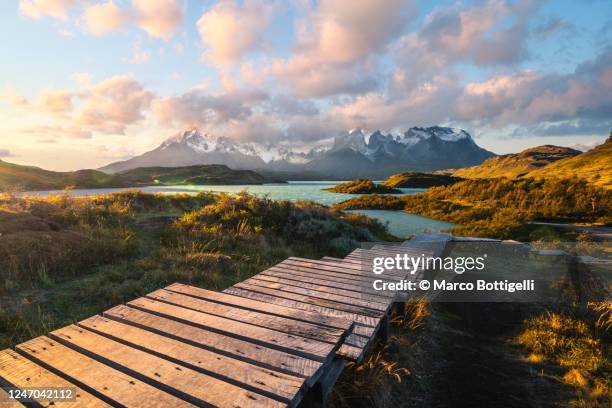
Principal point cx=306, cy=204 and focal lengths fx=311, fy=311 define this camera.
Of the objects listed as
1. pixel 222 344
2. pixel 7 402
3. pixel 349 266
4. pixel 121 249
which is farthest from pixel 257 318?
pixel 121 249

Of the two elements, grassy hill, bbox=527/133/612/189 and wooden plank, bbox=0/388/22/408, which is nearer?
wooden plank, bbox=0/388/22/408

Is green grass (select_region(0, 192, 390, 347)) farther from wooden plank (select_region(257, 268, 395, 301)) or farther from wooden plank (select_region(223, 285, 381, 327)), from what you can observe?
wooden plank (select_region(223, 285, 381, 327))

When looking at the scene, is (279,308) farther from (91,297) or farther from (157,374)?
(91,297)

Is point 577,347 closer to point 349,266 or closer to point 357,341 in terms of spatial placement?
point 349,266

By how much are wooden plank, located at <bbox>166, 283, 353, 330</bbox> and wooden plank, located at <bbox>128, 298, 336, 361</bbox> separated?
0.44m

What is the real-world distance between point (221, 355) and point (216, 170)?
122 meters

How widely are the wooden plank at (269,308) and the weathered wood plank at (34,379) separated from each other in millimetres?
1910

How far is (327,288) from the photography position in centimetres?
538

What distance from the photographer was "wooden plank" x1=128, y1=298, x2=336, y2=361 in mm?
2928

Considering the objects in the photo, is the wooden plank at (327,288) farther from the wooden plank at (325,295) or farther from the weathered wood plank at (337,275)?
the weathered wood plank at (337,275)

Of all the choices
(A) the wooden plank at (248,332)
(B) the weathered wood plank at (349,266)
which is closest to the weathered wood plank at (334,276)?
(B) the weathered wood plank at (349,266)

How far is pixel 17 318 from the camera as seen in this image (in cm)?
518

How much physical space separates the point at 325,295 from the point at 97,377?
3.20 m

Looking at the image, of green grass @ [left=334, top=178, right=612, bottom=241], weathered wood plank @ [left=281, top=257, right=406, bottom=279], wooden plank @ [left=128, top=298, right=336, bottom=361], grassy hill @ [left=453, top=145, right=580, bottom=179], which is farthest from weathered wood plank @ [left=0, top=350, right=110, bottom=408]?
grassy hill @ [left=453, top=145, right=580, bottom=179]
